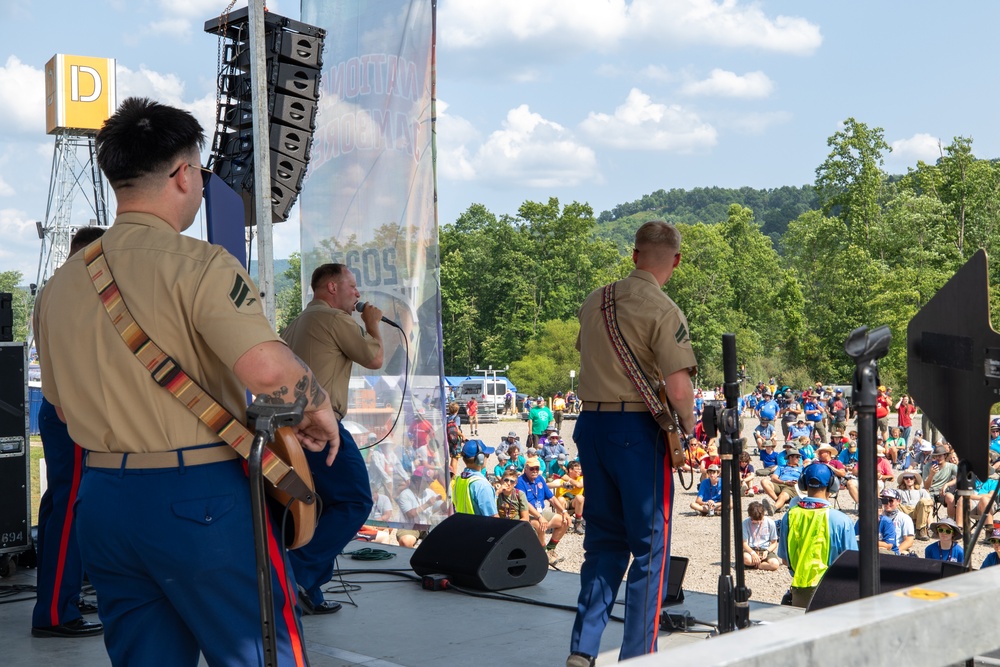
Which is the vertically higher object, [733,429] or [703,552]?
[733,429]

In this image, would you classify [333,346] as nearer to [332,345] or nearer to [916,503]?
[332,345]

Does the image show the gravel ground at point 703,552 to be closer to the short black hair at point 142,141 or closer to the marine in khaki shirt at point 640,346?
the marine in khaki shirt at point 640,346

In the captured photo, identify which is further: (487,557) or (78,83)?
(78,83)

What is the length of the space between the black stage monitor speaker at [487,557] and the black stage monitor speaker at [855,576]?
1836mm

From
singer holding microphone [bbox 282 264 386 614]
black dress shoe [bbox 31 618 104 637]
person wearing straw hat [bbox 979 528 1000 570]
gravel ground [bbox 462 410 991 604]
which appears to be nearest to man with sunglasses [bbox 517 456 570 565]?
gravel ground [bbox 462 410 991 604]

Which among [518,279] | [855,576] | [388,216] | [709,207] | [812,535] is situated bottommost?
[812,535]

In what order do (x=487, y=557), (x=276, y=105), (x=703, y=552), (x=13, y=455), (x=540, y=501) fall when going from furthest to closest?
(x=540, y=501), (x=703, y=552), (x=276, y=105), (x=13, y=455), (x=487, y=557)

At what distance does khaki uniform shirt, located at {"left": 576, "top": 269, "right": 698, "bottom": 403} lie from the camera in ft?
12.5

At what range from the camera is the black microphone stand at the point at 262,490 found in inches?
79.3

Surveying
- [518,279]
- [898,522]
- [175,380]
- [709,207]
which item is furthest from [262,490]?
[709,207]

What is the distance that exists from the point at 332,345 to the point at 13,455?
235 centimetres

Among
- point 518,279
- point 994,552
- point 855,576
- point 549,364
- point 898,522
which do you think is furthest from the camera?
point 518,279

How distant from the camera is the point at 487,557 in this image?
17.8 ft

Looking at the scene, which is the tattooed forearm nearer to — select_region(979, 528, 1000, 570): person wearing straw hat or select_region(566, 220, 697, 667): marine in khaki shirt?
select_region(566, 220, 697, 667): marine in khaki shirt
